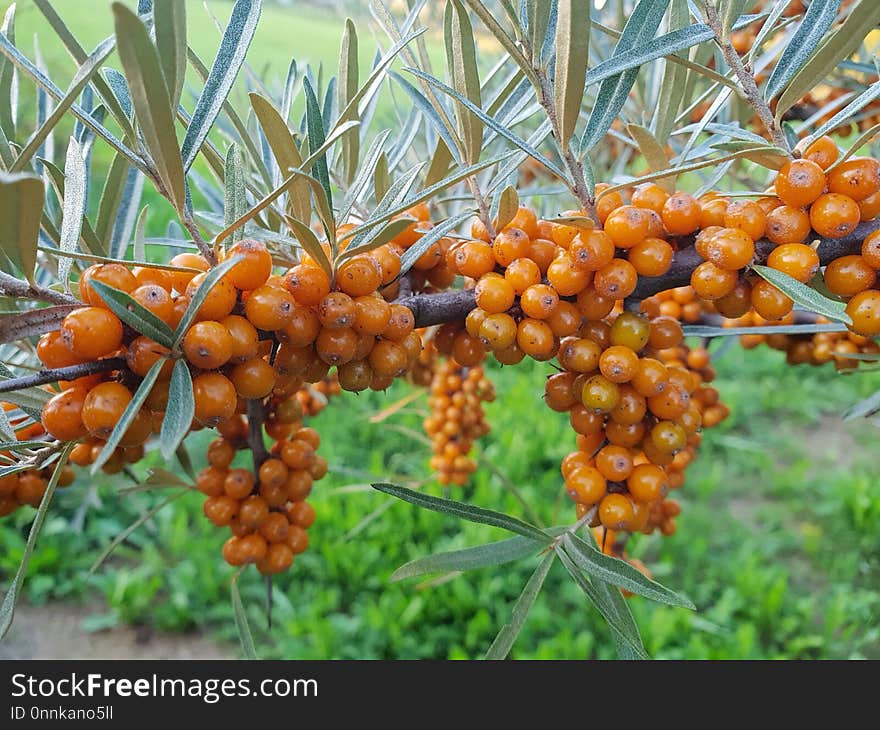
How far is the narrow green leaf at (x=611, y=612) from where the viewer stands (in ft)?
1.33

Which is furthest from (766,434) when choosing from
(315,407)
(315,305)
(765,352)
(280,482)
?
(315,305)

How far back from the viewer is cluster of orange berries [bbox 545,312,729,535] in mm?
417

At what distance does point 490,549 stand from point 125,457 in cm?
28

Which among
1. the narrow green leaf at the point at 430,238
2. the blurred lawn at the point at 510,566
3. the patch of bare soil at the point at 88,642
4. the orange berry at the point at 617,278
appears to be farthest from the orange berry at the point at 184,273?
the patch of bare soil at the point at 88,642

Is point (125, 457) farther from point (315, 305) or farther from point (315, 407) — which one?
point (315, 407)

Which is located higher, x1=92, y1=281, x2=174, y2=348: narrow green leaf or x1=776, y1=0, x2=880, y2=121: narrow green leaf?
x1=776, y1=0, x2=880, y2=121: narrow green leaf

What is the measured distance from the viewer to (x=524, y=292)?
0.40 meters

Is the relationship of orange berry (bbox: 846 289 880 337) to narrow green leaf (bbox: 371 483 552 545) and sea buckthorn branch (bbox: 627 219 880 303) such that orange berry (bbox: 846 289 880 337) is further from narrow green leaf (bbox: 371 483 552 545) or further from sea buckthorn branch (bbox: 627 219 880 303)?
narrow green leaf (bbox: 371 483 552 545)

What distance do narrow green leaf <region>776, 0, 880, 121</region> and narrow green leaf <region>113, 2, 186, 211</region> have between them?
33 cm

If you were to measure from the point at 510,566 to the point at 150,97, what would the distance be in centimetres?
181

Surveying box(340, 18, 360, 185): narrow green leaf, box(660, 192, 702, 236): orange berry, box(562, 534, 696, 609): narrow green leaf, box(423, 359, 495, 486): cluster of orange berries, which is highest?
box(340, 18, 360, 185): narrow green leaf

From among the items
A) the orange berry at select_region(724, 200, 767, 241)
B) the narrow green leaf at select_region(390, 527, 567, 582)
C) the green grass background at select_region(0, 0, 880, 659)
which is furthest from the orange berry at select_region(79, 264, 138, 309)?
the green grass background at select_region(0, 0, 880, 659)

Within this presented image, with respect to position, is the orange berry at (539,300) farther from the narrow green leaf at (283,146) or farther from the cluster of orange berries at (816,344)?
the cluster of orange berries at (816,344)

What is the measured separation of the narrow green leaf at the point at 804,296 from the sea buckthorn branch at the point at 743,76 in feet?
0.25
